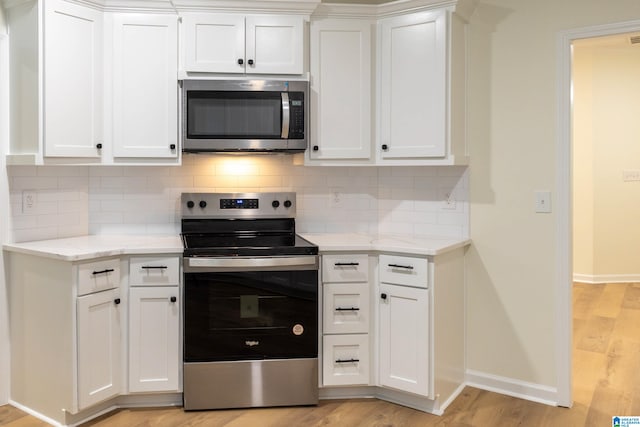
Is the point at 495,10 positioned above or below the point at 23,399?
above

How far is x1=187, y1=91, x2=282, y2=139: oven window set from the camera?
10.5 feet

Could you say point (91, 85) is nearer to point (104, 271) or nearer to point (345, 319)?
point (104, 271)

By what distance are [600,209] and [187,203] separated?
4.67m

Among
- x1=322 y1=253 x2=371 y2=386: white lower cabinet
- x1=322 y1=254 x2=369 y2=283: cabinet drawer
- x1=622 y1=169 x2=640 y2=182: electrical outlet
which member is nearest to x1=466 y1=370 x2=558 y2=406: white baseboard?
x1=322 y1=253 x2=371 y2=386: white lower cabinet

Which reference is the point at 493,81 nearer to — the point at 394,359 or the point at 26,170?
the point at 394,359

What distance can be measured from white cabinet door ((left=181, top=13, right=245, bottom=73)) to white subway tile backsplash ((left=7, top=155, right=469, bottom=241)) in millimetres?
609

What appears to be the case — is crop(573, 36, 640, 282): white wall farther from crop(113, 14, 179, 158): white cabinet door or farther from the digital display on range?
crop(113, 14, 179, 158): white cabinet door

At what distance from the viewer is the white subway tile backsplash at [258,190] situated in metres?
3.41

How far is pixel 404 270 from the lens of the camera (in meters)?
3.03

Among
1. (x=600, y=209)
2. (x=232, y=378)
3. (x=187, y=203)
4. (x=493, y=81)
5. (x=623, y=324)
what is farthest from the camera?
(x=600, y=209)

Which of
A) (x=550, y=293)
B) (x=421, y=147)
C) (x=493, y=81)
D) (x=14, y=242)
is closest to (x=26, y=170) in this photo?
(x=14, y=242)

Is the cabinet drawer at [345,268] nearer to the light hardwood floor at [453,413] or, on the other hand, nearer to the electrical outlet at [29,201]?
the light hardwood floor at [453,413]

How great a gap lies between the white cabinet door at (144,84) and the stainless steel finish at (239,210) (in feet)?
1.42

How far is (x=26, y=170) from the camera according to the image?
314cm
